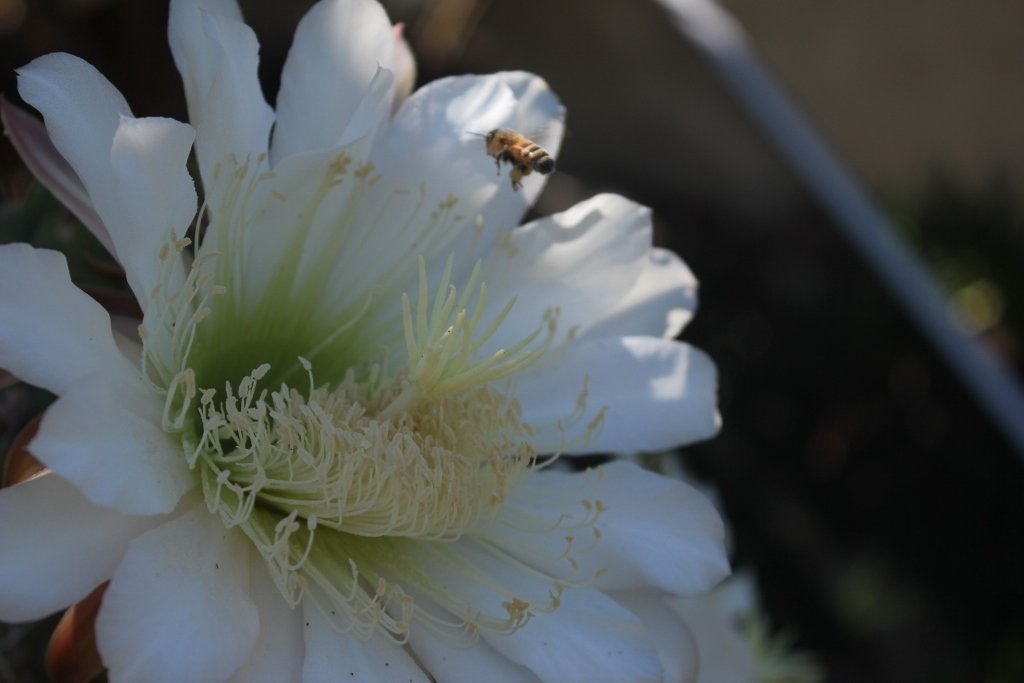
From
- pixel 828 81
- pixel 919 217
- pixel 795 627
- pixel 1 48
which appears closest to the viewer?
pixel 795 627

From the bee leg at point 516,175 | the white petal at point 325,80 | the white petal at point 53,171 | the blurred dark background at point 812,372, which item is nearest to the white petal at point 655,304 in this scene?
the bee leg at point 516,175

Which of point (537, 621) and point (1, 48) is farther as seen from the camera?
point (1, 48)

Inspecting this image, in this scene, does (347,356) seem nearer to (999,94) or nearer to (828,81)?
(828,81)

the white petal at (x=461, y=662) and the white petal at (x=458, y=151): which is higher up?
the white petal at (x=458, y=151)

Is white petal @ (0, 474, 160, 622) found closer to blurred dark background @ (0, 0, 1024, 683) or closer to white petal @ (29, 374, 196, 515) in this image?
white petal @ (29, 374, 196, 515)

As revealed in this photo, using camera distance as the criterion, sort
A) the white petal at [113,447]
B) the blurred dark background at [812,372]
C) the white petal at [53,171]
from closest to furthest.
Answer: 1. the white petal at [113,447]
2. the white petal at [53,171]
3. the blurred dark background at [812,372]

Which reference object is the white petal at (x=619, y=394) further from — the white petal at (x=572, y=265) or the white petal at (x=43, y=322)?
the white petal at (x=43, y=322)

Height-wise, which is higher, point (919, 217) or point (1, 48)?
point (919, 217)

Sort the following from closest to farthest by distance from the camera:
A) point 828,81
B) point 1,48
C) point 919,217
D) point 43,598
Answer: point 43,598, point 1,48, point 919,217, point 828,81

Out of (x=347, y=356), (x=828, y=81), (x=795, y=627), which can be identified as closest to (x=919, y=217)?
(x=828, y=81)
